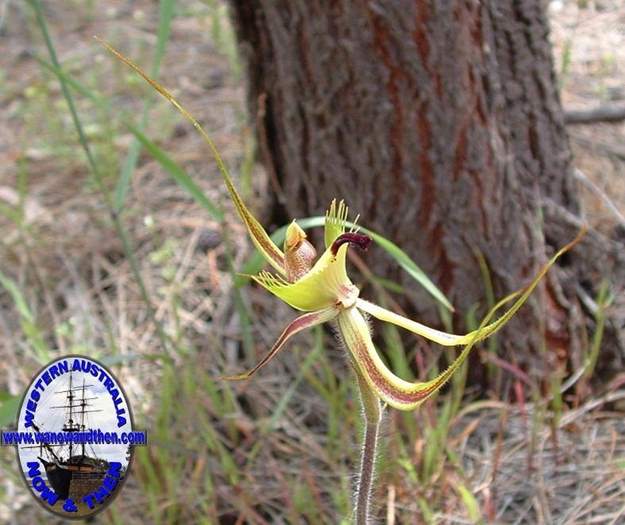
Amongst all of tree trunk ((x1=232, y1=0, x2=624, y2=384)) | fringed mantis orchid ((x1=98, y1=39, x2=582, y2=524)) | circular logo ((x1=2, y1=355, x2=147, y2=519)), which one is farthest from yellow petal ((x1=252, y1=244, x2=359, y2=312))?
tree trunk ((x1=232, y1=0, x2=624, y2=384))

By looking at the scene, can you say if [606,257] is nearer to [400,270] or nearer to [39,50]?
[400,270]

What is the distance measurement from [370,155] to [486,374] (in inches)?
23.4

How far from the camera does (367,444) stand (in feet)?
3.32

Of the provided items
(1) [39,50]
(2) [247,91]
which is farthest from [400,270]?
(1) [39,50]

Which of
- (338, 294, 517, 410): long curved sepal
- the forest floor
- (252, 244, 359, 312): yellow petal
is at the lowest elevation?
the forest floor

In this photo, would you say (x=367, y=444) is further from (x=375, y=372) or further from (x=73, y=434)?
(x=73, y=434)

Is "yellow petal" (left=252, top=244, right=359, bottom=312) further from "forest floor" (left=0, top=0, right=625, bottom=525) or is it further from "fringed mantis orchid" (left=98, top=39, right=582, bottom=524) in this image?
"forest floor" (left=0, top=0, right=625, bottom=525)

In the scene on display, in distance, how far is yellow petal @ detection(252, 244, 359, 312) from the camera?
0.88 m

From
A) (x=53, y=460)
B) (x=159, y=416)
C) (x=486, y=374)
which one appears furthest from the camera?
(x=486, y=374)

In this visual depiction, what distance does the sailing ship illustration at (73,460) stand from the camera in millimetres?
1320

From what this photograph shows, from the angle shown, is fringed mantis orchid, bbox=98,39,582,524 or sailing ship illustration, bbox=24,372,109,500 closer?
fringed mantis orchid, bbox=98,39,582,524

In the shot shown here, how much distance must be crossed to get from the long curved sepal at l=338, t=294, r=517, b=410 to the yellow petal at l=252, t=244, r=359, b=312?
0.02 m

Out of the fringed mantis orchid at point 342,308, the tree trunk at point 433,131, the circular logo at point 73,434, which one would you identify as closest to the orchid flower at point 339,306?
the fringed mantis orchid at point 342,308

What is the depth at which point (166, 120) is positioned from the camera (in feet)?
9.42
